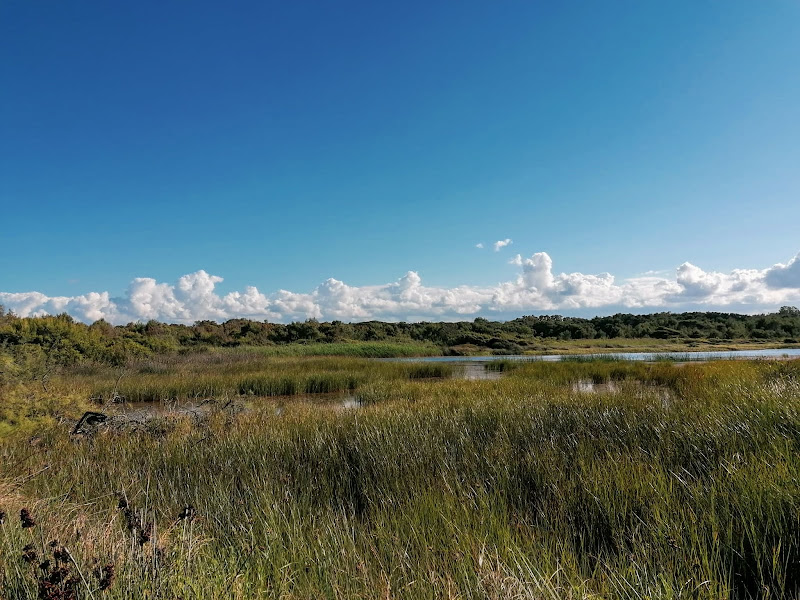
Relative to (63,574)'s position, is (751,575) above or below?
below

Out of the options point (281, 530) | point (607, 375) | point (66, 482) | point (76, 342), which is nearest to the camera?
point (281, 530)

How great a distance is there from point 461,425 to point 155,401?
12.1 metres

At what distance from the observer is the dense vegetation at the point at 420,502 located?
95.0 inches

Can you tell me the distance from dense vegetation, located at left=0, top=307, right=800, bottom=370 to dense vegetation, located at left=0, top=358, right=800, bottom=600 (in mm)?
10917

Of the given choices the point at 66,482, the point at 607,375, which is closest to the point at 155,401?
the point at 66,482

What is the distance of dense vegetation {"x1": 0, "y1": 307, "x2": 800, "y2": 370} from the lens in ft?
78.8

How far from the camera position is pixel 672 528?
9.92 ft

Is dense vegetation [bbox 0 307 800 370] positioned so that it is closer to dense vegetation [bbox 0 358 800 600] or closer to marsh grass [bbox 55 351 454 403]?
marsh grass [bbox 55 351 454 403]

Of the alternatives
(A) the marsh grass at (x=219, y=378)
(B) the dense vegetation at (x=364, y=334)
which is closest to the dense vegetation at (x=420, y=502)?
(A) the marsh grass at (x=219, y=378)

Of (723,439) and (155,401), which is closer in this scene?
(723,439)

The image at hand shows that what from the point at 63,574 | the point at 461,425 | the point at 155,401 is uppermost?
the point at 63,574

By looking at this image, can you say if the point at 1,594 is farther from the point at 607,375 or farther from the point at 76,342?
the point at 76,342

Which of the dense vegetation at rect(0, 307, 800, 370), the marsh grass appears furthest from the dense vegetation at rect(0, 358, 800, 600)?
the dense vegetation at rect(0, 307, 800, 370)

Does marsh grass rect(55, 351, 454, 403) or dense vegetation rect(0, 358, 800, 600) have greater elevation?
dense vegetation rect(0, 358, 800, 600)
